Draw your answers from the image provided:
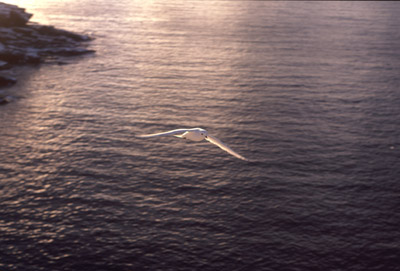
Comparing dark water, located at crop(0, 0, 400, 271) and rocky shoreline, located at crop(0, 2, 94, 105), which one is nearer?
dark water, located at crop(0, 0, 400, 271)

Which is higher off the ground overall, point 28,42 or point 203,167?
point 28,42

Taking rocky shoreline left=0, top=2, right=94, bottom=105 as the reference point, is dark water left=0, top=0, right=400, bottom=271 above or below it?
below

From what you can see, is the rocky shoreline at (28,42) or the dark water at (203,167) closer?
the dark water at (203,167)

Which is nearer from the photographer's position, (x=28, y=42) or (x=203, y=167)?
(x=203, y=167)

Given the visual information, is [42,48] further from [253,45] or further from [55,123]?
[253,45]

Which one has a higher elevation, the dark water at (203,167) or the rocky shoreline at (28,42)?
the rocky shoreline at (28,42)
